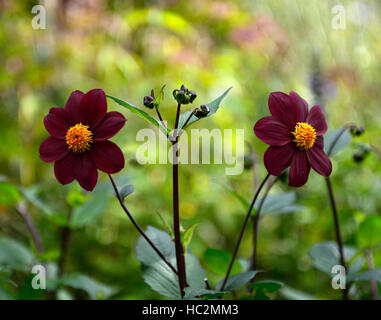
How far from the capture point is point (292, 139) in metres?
0.37

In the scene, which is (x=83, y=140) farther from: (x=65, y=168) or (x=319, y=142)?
(x=319, y=142)

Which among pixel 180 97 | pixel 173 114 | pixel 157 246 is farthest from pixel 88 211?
pixel 173 114

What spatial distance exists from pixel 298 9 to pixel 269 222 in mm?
1311

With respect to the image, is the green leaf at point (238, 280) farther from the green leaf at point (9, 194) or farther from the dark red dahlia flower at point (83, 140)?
the green leaf at point (9, 194)

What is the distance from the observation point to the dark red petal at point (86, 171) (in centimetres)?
35

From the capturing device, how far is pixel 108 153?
14.0 inches

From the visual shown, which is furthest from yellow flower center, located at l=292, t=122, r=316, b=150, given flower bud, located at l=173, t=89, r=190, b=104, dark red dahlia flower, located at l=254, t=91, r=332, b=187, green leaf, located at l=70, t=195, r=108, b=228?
green leaf, located at l=70, t=195, r=108, b=228

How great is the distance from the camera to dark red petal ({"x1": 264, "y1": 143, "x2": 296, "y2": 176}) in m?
0.35

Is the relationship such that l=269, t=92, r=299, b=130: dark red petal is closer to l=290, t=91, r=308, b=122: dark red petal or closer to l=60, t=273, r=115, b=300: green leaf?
l=290, t=91, r=308, b=122: dark red petal

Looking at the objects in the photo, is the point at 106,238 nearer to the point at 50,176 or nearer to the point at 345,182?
the point at 50,176

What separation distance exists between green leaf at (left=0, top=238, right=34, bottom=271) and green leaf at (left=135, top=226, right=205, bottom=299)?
9.9 inches

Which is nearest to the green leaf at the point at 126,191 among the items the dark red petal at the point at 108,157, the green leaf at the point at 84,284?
the dark red petal at the point at 108,157

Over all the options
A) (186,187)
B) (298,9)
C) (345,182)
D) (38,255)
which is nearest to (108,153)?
(38,255)
